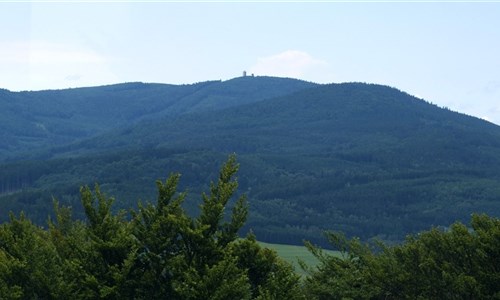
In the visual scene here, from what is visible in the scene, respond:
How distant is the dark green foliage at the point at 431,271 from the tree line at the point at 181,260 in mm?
55

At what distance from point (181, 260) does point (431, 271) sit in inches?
450

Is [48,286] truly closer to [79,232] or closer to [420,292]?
[79,232]

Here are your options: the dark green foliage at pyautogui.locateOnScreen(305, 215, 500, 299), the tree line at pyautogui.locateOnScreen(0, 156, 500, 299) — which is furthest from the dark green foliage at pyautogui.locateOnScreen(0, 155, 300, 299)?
the dark green foliage at pyautogui.locateOnScreen(305, 215, 500, 299)

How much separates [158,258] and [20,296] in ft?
16.7

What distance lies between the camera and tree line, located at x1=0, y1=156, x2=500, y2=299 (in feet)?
94.9

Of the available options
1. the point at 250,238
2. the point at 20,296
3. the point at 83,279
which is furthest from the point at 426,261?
the point at 20,296

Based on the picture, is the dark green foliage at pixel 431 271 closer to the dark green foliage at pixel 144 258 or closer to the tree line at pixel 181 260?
the tree line at pixel 181 260

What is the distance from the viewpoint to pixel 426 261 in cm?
3425

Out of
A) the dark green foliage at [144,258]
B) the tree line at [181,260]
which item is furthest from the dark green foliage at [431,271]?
the dark green foliage at [144,258]

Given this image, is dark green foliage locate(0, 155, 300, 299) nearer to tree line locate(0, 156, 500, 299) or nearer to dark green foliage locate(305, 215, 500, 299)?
tree line locate(0, 156, 500, 299)

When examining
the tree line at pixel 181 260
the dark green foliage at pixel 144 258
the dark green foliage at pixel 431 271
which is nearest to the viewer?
the tree line at pixel 181 260

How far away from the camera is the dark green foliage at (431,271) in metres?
32.6

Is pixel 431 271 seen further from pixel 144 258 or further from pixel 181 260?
pixel 144 258

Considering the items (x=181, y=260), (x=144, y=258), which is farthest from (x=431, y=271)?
(x=144, y=258)
